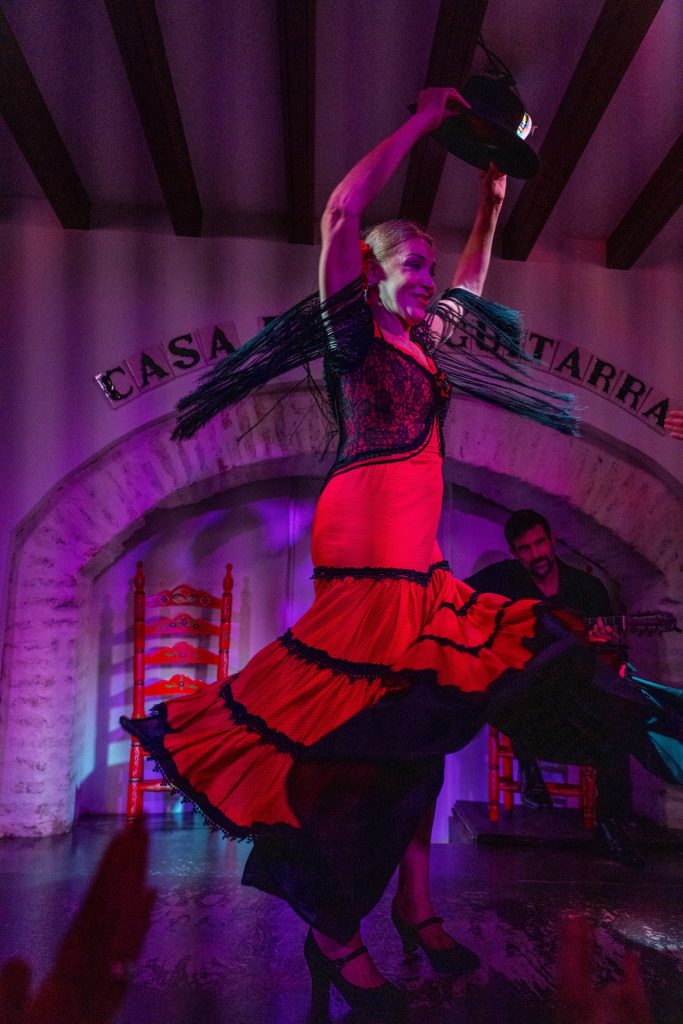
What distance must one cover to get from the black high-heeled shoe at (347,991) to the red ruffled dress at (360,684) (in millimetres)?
131

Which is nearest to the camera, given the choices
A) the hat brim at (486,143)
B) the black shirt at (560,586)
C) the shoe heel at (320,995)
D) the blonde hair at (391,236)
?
the shoe heel at (320,995)

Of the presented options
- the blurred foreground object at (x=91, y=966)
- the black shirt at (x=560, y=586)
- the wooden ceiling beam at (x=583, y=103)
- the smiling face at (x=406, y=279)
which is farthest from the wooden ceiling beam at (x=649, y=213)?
the blurred foreground object at (x=91, y=966)

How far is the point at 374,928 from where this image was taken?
194cm

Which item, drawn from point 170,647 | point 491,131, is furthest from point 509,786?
point 491,131

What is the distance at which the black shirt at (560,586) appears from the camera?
3.47 m

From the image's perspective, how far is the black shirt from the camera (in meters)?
3.47

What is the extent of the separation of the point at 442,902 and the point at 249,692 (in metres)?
1.24

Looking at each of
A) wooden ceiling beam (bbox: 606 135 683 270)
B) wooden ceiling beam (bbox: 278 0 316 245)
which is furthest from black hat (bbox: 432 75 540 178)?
wooden ceiling beam (bbox: 606 135 683 270)

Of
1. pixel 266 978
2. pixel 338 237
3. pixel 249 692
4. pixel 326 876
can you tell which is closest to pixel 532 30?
pixel 338 237

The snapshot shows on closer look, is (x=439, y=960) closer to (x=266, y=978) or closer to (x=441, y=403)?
(x=266, y=978)

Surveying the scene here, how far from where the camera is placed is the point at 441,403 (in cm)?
158

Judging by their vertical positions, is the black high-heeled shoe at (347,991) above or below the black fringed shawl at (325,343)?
below

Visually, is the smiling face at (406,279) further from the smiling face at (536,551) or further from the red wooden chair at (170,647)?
the red wooden chair at (170,647)

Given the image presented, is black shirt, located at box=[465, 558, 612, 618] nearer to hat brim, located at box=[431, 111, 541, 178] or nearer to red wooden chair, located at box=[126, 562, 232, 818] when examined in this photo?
red wooden chair, located at box=[126, 562, 232, 818]
